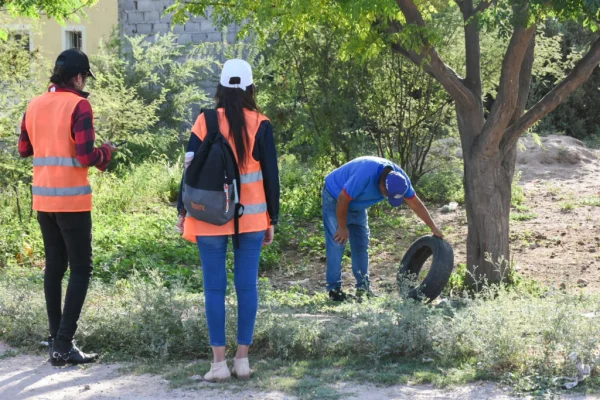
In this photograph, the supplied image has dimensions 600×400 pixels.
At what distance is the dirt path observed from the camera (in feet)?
15.1

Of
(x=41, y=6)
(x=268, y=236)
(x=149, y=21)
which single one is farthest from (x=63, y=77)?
(x=149, y=21)

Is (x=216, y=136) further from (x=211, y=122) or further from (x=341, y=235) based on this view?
(x=341, y=235)

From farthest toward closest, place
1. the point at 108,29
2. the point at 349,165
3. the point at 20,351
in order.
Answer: the point at 108,29 < the point at 349,165 < the point at 20,351

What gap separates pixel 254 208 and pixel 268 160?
0.29 m

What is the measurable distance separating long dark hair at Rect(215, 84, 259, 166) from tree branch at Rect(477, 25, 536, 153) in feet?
11.7

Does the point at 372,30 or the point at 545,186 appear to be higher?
the point at 372,30

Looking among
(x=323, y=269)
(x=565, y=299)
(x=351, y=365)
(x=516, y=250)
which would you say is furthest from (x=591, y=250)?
(x=351, y=365)

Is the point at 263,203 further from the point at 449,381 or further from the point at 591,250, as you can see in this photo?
the point at 591,250

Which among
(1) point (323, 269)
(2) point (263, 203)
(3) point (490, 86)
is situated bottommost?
(1) point (323, 269)

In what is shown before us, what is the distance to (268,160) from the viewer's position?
4895 millimetres

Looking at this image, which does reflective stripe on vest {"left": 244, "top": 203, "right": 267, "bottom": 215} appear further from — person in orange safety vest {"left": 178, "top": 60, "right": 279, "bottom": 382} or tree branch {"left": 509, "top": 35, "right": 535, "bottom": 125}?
tree branch {"left": 509, "top": 35, "right": 535, "bottom": 125}

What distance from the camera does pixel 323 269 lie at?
9945 mm

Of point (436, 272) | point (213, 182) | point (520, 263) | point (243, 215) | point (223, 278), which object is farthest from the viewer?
point (520, 263)

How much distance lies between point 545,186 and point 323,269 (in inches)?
248
